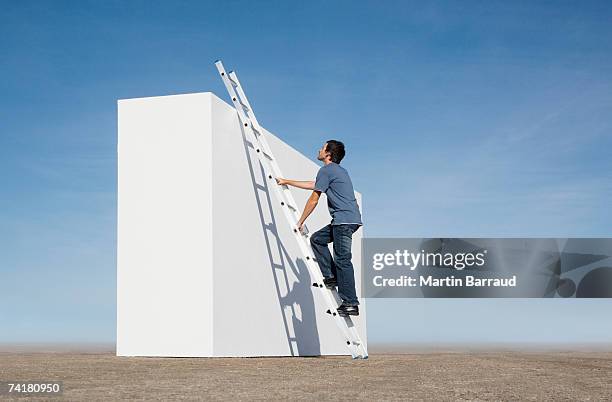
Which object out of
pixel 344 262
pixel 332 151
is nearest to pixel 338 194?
pixel 332 151

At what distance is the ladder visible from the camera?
5953 mm

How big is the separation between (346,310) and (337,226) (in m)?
0.70

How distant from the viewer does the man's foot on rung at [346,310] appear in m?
5.80

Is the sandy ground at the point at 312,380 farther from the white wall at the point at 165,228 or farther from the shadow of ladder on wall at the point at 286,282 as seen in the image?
the shadow of ladder on wall at the point at 286,282

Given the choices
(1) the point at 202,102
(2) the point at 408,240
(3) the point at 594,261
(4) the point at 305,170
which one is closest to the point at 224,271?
(1) the point at 202,102

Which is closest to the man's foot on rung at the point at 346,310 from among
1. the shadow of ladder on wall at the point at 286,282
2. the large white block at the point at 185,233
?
the large white block at the point at 185,233

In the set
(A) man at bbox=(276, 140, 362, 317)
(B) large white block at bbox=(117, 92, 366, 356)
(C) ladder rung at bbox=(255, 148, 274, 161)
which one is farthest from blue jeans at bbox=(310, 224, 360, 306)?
(C) ladder rung at bbox=(255, 148, 274, 161)

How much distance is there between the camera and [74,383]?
367cm

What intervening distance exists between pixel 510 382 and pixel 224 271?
302 cm

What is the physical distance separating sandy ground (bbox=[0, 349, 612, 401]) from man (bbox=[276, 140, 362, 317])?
728 mm

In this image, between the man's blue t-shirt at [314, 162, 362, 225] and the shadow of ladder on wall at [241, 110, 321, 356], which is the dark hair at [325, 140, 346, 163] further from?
the shadow of ladder on wall at [241, 110, 321, 356]

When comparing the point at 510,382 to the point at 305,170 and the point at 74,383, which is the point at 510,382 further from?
the point at 305,170

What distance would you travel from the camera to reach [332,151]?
239 inches

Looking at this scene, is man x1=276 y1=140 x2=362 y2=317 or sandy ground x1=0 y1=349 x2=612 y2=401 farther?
man x1=276 y1=140 x2=362 y2=317
